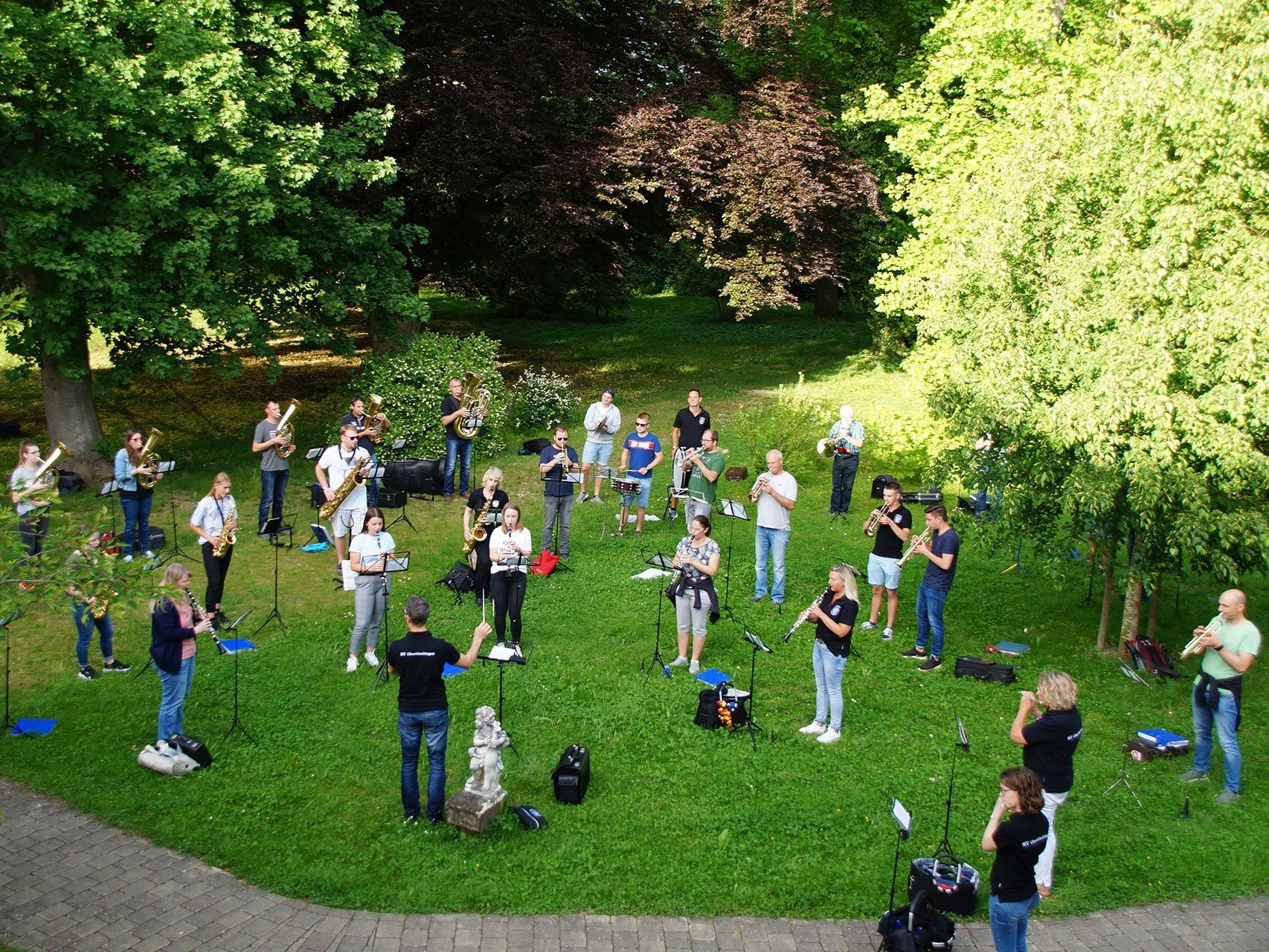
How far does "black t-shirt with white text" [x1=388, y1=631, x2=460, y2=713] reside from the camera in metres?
8.00

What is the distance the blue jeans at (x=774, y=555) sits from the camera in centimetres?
1286

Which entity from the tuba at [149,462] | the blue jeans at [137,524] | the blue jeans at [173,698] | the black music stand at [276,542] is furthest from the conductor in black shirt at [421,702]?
the blue jeans at [137,524]

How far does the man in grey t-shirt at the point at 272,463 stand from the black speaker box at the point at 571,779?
7651 millimetres

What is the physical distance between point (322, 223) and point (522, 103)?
5278 millimetres

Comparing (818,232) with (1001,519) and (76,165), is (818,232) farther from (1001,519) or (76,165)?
(76,165)

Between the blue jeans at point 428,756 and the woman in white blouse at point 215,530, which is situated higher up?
the woman in white blouse at point 215,530

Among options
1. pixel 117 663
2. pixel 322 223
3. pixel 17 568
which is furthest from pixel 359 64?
pixel 17 568

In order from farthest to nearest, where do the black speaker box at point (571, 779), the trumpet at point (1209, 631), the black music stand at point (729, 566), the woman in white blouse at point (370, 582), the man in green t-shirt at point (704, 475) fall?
the man in green t-shirt at point (704, 475)
the black music stand at point (729, 566)
the woman in white blouse at point (370, 582)
the trumpet at point (1209, 631)
the black speaker box at point (571, 779)

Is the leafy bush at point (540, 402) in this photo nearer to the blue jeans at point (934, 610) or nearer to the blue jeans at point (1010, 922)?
the blue jeans at point (934, 610)

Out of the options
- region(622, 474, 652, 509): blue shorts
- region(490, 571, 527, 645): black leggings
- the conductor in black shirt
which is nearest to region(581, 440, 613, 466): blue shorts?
region(622, 474, 652, 509): blue shorts

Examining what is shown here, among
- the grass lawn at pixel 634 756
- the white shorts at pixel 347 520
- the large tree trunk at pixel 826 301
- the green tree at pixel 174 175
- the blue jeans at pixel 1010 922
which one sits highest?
the green tree at pixel 174 175

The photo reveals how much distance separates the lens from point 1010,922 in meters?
6.46

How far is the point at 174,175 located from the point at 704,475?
9.35m

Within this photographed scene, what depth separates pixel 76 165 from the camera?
1536 centimetres
